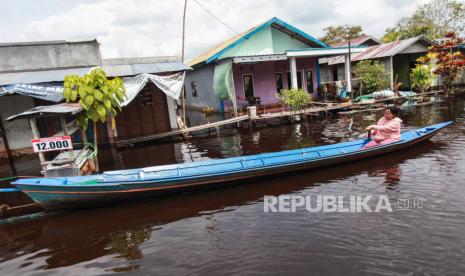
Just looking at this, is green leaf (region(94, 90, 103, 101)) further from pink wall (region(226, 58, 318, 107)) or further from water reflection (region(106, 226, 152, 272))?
pink wall (region(226, 58, 318, 107))

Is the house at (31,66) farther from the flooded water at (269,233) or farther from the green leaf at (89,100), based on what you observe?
the flooded water at (269,233)

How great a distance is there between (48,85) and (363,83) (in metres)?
17.8

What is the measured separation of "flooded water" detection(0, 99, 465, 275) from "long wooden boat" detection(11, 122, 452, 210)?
1.00ft

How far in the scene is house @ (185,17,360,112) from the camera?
712 inches

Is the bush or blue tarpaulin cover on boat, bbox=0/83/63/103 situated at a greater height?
blue tarpaulin cover on boat, bbox=0/83/63/103

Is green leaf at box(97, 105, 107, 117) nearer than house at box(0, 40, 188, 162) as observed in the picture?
Yes

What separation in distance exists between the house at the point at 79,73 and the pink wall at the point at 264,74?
17.3 feet

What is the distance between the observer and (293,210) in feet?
21.6

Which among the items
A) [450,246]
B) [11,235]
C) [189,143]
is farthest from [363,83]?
[11,235]

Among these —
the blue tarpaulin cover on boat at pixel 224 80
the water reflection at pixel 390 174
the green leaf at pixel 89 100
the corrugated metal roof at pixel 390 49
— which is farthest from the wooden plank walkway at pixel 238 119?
the water reflection at pixel 390 174

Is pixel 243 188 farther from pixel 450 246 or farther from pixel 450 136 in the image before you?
pixel 450 136

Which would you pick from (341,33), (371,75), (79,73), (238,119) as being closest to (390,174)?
(238,119)

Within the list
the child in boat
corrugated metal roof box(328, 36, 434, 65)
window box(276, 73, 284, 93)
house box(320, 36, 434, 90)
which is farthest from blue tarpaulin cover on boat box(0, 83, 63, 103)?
corrugated metal roof box(328, 36, 434, 65)

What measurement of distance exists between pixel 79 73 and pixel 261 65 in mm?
11197
